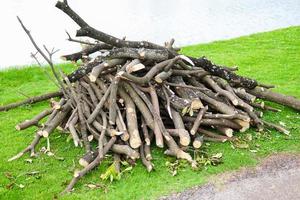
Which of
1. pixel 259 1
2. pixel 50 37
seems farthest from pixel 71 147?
pixel 259 1

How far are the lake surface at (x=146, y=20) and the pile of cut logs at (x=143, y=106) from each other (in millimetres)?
11550

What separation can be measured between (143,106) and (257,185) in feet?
8.26

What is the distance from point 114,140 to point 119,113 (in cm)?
58

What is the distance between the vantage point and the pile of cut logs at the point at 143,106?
27.2 feet

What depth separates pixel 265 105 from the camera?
10.8m

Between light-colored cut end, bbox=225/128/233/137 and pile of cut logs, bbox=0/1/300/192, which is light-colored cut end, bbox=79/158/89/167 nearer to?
pile of cut logs, bbox=0/1/300/192

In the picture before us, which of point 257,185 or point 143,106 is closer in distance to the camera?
point 257,185

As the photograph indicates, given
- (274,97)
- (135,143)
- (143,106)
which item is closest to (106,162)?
(135,143)

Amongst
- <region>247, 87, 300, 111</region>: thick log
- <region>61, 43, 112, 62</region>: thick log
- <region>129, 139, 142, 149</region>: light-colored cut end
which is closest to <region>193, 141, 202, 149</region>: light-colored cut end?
<region>129, 139, 142, 149</region>: light-colored cut end

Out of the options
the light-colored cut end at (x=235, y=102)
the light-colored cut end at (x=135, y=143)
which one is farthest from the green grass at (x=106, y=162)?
the light-colored cut end at (x=235, y=102)

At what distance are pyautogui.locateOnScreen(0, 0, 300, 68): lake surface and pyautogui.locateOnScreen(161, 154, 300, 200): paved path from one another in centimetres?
1400

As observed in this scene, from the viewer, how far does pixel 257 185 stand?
738cm

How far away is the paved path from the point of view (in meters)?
7.08

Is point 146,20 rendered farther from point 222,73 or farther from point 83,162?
point 83,162
